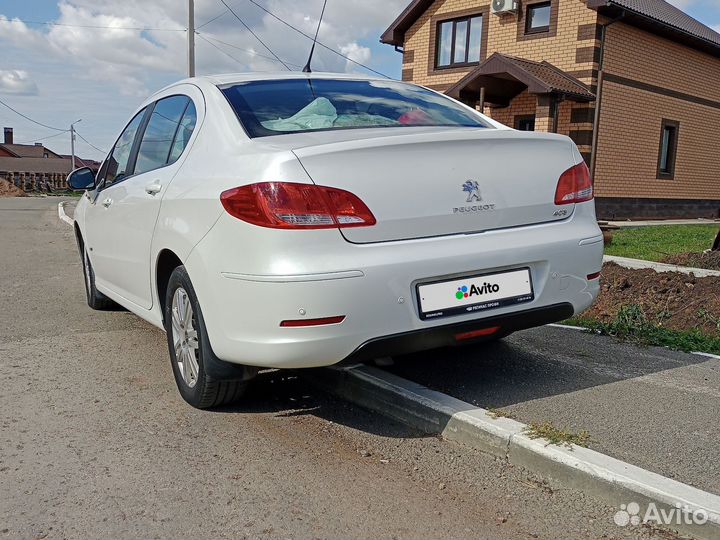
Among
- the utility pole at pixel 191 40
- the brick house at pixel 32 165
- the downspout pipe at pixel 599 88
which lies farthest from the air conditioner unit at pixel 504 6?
the brick house at pixel 32 165

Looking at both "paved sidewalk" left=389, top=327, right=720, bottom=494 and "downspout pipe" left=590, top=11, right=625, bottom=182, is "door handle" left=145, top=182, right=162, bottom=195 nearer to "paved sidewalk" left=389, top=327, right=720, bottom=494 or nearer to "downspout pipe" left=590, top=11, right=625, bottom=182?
"paved sidewalk" left=389, top=327, right=720, bottom=494

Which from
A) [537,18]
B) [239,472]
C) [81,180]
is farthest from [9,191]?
[239,472]

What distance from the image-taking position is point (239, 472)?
307 centimetres

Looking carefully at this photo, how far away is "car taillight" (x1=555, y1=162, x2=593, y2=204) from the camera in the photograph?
3652 mm

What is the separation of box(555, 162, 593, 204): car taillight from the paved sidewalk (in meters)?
1.03

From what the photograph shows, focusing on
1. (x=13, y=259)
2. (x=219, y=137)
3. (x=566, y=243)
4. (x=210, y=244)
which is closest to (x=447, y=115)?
(x=566, y=243)

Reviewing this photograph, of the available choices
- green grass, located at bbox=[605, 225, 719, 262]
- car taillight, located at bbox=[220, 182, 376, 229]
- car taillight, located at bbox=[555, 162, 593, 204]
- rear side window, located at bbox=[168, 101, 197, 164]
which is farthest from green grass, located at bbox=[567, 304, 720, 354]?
green grass, located at bbox=[605, 225, 719, 262]

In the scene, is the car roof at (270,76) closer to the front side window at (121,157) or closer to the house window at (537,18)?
the front side window at (121,157)

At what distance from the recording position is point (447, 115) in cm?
414

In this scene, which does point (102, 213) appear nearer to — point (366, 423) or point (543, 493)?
point (366, 423)

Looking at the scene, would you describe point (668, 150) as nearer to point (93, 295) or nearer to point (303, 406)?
point (93, 295)

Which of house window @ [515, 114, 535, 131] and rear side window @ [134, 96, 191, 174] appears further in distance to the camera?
house window @ [515, 114, 535, 131]

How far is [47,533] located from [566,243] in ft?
8.60

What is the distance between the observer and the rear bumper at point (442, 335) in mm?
3184
